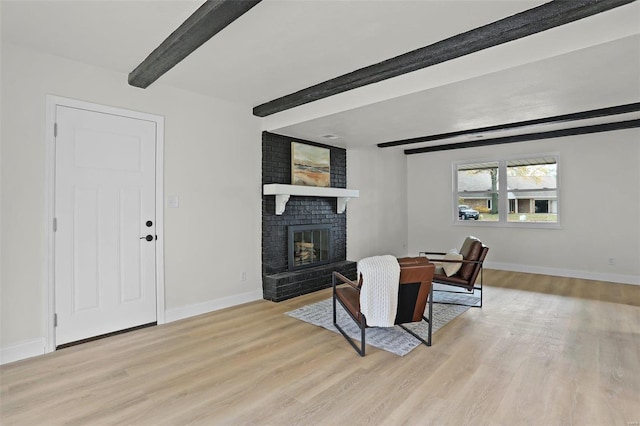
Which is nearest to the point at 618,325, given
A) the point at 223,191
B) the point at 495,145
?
the point at 495,145

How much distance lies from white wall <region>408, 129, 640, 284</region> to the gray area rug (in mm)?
2525

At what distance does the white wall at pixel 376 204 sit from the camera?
246 inches

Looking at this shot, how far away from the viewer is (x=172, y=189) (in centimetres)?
374

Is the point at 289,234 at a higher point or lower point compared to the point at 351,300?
higher

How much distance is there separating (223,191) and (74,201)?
5.08ft

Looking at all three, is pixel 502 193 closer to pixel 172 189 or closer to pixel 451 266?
pixel 451 266

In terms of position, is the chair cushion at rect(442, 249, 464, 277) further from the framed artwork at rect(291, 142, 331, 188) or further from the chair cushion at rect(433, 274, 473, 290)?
the framed artwork at rect(291, 142, 331, 188)

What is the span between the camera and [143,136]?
353cm

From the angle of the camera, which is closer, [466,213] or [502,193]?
[502,193]

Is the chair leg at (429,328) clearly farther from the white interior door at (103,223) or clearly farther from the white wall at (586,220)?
the white wall at (586,220)

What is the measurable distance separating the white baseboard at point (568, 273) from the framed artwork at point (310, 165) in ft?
12.9

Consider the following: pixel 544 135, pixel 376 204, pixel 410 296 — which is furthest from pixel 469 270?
pixel 544 135

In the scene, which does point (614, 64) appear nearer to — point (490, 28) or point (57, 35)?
point (490, 28)

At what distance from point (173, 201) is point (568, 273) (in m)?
6.55
